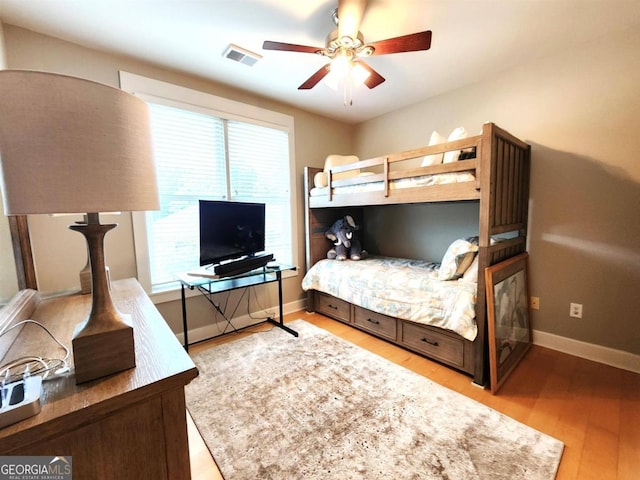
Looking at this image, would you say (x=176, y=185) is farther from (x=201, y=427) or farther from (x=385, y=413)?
(x=385, y=413)

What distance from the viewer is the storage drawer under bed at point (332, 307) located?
2832mm

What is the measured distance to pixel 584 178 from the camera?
2053mm

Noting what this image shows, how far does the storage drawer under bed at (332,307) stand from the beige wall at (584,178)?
1.71 meters

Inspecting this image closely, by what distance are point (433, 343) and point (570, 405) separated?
0.82 metres

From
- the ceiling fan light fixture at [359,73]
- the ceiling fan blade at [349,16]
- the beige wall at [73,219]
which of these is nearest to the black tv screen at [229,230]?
the beige wall at [73,219]

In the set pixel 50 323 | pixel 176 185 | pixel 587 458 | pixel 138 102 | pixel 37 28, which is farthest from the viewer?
pixel 176 185

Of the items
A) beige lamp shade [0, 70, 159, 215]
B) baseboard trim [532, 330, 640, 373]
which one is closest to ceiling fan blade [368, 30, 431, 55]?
beige lamp shade [0, 70, 159, 215]

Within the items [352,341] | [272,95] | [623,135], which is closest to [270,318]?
[352,341]

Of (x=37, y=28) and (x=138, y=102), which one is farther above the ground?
(x=37, y=28)

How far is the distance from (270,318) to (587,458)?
98.6 inches

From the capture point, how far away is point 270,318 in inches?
116

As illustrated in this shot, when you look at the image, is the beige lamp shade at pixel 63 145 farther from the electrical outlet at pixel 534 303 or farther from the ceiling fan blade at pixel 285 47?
the electrical outlet at pixel 534 303

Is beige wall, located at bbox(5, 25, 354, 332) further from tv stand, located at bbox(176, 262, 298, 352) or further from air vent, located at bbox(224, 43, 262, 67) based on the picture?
air vent, located at bbox(224, 43, 262, 67)

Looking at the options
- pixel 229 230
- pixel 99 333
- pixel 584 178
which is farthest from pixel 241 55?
pixel 584 178
